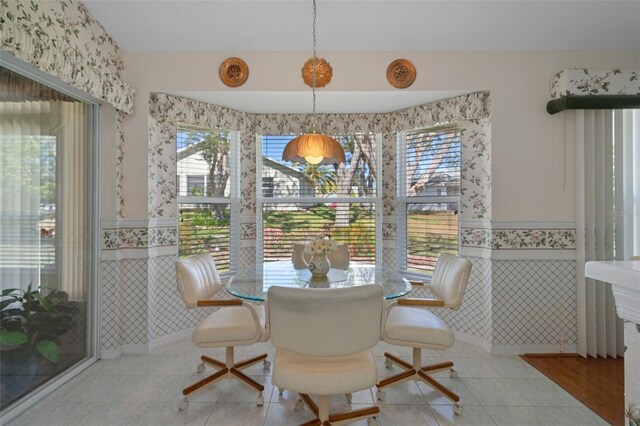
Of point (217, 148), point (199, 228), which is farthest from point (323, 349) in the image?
point (217, 148)

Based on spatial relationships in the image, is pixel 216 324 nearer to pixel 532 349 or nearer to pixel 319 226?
pixel 319 226

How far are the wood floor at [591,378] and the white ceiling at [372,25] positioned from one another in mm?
2770

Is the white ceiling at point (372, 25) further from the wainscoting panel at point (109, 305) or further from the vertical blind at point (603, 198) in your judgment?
the wainscoting panel at point (109, 305)

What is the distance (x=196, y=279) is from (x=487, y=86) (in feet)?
9.88

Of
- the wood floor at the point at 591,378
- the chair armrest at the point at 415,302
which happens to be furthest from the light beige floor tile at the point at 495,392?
the chair armrest at the point at 415,302

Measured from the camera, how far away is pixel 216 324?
236 centimetres

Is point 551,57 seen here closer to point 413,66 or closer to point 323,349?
point 413,66

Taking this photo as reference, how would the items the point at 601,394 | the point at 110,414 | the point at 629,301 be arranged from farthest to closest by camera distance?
the point at 601,394, the point at 110,414, the point at 629,301

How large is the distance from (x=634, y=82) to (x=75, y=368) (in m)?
5.25

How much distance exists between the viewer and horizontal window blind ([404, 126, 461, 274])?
12.0 ft

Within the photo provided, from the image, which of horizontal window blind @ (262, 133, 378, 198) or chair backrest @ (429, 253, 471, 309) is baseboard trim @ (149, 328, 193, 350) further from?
chair backrest @ (429, 253, 471, 309)

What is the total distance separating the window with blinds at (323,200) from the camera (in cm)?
409

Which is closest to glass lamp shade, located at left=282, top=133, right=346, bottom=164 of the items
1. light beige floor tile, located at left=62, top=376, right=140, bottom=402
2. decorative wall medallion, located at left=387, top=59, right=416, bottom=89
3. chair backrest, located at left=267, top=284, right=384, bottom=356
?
chair backrest, located at left=267, top=284, right=384, bottom=356

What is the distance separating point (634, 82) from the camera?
307cm
